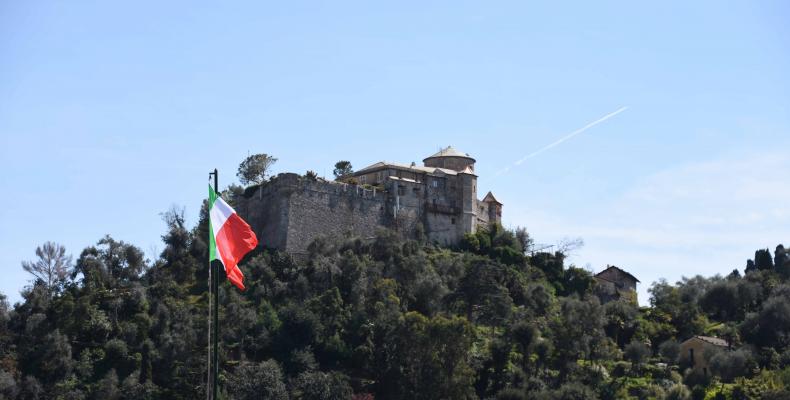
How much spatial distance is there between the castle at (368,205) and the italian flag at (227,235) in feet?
151

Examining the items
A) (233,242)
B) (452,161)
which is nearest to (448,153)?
(452,161)

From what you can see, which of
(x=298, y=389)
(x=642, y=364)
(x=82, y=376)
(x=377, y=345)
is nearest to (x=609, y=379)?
(x=642, y=364)

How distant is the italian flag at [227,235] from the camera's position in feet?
104

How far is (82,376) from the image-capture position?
64938 millimetres

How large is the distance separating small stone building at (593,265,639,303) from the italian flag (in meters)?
56.9

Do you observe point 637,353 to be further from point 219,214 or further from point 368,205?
point 219,214

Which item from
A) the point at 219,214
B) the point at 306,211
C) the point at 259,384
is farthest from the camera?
the point at 306,211

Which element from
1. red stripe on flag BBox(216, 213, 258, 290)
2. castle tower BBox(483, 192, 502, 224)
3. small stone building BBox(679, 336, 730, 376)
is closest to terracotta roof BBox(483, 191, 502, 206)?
castle tower BBox(483, 192, 502, 224)

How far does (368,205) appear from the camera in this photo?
272 ft

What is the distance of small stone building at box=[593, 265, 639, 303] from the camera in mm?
86312

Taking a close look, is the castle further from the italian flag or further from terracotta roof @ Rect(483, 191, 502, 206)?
the italian flag

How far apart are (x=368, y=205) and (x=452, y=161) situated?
417 inches

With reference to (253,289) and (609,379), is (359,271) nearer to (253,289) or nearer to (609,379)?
(253,289)

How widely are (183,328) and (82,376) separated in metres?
6.00
